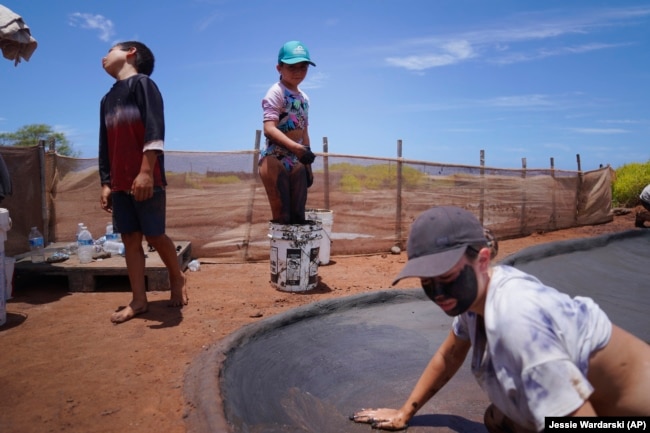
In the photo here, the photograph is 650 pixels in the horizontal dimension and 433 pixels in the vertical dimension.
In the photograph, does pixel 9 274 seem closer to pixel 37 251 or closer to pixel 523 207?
pixel 37 251

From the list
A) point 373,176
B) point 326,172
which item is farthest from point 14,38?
point 373,176

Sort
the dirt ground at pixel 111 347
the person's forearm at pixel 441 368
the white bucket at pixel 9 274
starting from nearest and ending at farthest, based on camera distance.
→ 1. the person's forearm at pixel 441 368
2. the dirt ground at pixel 111 347
3. the white bucket at pixel 9 274

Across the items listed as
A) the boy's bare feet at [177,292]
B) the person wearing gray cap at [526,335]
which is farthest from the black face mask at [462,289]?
the boy's bare feet at [177,292]

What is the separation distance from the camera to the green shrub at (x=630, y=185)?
15.4 m

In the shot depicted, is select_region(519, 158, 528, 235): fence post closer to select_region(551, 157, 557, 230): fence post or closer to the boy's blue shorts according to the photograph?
select_region(551, 157, 557, 230): fence post

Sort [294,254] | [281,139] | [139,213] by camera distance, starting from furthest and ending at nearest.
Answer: [294,254]
[281,139]
[139,213]

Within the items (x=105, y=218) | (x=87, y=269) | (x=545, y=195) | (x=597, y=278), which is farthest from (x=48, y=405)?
(x=545, y=195)

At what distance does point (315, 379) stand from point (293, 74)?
267 cm

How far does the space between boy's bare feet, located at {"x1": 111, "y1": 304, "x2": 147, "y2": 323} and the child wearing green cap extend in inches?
58.1

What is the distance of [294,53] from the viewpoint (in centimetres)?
421

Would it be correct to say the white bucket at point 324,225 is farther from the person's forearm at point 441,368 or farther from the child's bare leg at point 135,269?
the person's forearm at point 441,368

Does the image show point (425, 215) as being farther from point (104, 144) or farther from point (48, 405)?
point (104, 144)

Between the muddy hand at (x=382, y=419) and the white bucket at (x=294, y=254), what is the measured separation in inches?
88.1

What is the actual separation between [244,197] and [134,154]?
10.2 feet
